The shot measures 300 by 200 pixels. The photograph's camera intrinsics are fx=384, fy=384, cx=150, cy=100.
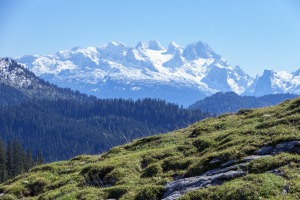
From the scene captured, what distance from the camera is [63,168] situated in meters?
26.6

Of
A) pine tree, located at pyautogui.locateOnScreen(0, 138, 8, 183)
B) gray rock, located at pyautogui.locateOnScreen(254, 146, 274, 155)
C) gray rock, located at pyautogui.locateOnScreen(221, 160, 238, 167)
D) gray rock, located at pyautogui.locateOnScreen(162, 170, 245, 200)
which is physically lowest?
pine tree, located at pyautogui.locateOnScreen(0, 138, 8, 183)

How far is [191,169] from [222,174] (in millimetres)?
2350

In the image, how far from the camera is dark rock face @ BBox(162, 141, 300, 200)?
15.6m

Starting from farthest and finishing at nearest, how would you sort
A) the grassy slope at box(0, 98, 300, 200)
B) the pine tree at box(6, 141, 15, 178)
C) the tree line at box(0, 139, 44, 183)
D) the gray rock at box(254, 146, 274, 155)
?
the pine tree at box(6, 141, 15, 178), the tree line at box(0, 139, 44, 183), the gray rock at box(254, 146, 274, 155), the grassy slope at box(0, 98, 300, 200)

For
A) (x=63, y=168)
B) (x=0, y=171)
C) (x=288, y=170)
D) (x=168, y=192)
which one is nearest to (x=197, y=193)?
(x=168, y=192)

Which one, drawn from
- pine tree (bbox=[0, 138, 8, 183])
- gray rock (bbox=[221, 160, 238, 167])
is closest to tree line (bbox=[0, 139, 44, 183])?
pine tree (bbox=[0, 138, 8, 183])

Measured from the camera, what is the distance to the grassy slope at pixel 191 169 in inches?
559

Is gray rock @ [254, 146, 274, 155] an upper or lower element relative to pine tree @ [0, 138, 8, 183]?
upper

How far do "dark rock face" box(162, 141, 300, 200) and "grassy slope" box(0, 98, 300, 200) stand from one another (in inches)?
16.6

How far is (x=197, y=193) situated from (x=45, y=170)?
50.5 feet

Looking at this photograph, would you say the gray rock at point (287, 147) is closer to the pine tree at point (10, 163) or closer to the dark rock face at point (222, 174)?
the dark rock face at point (222, 174)

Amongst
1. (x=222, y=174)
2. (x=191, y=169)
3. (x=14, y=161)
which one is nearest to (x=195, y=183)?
(x=222, y=174)

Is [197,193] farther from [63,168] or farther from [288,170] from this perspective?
[63,168]

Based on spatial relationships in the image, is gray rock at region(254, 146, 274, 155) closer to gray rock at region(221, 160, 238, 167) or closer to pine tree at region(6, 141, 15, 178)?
gray rock at region(221, 160, 238, 167)
